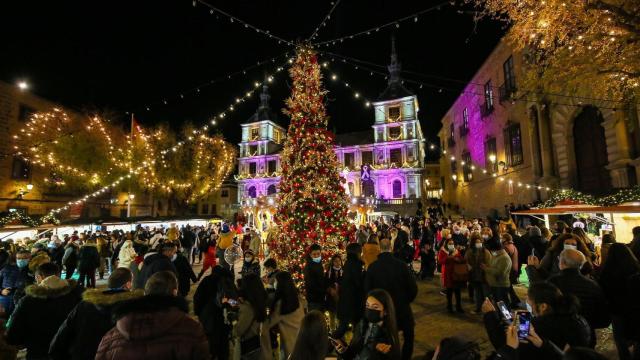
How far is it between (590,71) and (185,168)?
3062 cm

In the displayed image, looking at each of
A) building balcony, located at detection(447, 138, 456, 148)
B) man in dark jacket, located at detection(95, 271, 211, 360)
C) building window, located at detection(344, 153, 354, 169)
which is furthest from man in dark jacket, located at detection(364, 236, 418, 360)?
building window, located at detection(344, 153, 354, 169)

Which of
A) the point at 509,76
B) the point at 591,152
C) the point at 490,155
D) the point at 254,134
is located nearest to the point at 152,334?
the point at 591,152

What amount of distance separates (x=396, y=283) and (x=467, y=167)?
28.2 meters

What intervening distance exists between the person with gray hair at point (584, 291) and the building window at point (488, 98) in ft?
72.3

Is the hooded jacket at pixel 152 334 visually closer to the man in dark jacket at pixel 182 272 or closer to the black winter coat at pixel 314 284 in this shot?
the black winter coat at pixel 314 284

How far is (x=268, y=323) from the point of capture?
4.04 metres

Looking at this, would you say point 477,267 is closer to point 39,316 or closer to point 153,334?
point 153,334

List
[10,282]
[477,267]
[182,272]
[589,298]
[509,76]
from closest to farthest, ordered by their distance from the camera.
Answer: [589,298], [10,282], [182,272], [477,267], [509,76]

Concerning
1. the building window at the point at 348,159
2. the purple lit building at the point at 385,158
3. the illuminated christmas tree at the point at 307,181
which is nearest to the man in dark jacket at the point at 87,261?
the illuminated christmas tree at the point at 307,181

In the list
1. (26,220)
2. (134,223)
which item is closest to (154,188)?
(134,223)

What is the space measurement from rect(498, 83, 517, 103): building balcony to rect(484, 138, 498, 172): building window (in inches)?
141

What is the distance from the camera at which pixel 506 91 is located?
18.9 meters


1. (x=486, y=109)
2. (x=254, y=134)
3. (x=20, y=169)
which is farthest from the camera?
(x=254, y=134)

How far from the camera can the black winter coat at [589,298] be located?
3.37 m
